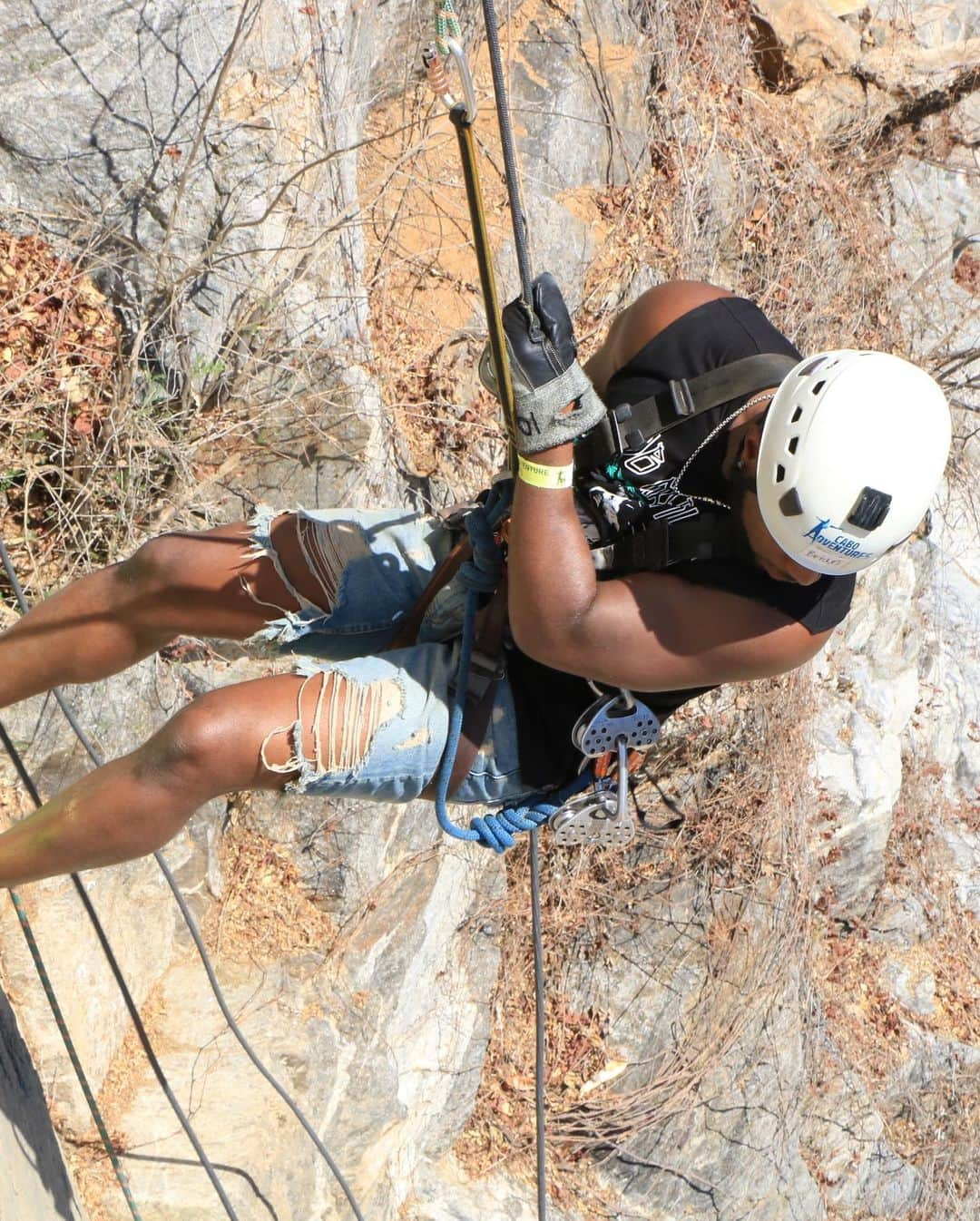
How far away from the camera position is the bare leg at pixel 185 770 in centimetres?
194

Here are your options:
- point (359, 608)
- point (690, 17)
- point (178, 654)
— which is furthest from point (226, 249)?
point (690, 17)

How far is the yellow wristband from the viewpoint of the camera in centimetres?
177

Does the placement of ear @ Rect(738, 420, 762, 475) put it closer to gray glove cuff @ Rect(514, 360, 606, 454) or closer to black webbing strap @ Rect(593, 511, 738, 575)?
black webbing strap @ Rect(593, 511, 738, 575)

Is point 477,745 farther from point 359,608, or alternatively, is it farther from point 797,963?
point 797,963

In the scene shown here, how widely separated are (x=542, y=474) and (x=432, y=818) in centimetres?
288

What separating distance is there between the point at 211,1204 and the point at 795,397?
313 centimetres

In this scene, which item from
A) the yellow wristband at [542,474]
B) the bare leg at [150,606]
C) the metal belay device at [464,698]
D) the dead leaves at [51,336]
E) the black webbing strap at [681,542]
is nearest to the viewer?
the metal belay device at [464,698]

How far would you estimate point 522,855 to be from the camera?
535 cm

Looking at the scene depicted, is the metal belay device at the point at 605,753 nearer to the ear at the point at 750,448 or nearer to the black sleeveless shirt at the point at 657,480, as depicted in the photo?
the black sleeveless shirt at the point at 657,480

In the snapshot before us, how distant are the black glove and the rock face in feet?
6.76

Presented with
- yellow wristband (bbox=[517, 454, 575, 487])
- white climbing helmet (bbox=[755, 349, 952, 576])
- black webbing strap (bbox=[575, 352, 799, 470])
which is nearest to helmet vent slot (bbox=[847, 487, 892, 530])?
white climbing helmet (bbox=[755, 349, 952, 576])

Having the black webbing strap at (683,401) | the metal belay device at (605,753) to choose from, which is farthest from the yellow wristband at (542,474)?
the metal belay device at (605,753)

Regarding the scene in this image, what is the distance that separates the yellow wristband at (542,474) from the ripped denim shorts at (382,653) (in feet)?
1.31

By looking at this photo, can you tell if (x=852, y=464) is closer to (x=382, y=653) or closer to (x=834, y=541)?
(x=834, y=541)
